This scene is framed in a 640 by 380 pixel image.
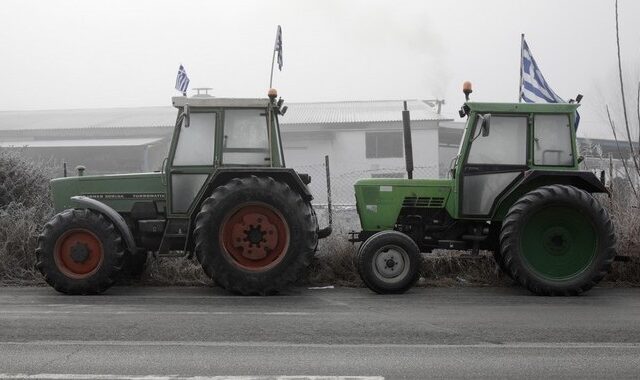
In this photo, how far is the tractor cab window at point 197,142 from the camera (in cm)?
959

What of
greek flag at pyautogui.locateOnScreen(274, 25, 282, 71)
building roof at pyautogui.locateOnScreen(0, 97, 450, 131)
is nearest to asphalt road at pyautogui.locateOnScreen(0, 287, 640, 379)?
greek flag at pyautogui.locateOnScreen(274, 25, 282, 71)

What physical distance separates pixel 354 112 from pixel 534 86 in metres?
25.8

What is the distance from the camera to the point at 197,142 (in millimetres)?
9617

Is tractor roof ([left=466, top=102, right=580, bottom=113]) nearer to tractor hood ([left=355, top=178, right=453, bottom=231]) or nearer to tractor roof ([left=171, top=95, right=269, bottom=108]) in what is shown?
tractor hood ([left=355, top=178, right=453, bottom=231])

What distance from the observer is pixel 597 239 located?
917cm

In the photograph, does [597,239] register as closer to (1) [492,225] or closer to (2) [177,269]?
(1) [492,225]

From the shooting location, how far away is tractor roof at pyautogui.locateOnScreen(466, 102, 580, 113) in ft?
31.1

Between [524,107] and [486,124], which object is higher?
[524,107]

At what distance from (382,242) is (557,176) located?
2.32 metres

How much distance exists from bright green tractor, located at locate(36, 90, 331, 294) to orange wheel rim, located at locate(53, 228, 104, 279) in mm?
12

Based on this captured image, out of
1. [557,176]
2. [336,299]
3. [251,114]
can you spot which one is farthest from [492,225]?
[251,114]

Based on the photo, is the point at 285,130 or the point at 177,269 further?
the point at 285,130

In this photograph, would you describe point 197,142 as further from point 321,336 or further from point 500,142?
point 321,336

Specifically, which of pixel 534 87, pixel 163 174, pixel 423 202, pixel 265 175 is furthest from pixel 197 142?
pixel 534 87
